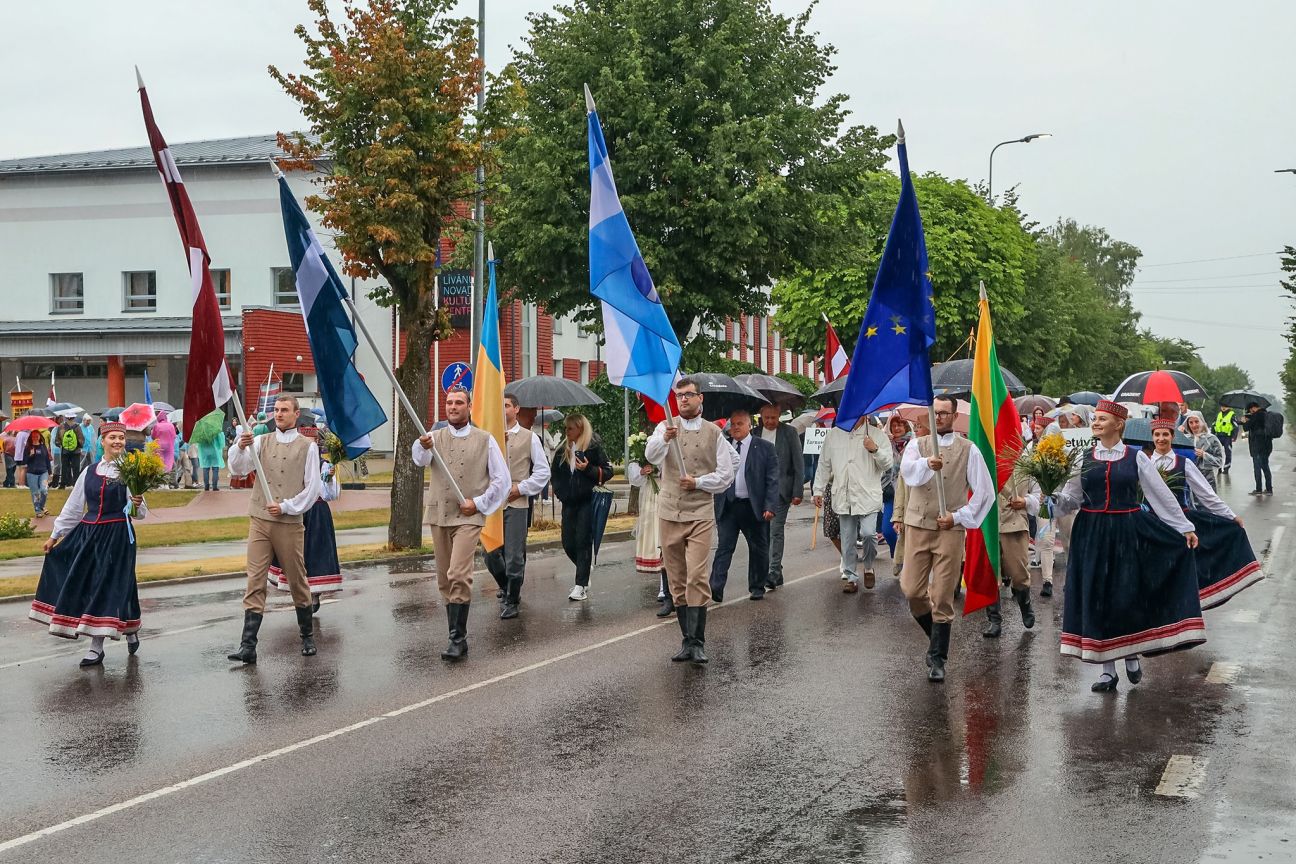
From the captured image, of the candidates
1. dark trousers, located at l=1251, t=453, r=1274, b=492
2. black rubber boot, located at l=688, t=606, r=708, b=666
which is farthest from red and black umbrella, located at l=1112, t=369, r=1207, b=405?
black rubber boot, located at l=688, t=606, r=708, b=666

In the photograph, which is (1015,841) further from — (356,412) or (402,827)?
(356,412)

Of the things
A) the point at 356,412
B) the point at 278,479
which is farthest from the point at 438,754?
the point at 356,412

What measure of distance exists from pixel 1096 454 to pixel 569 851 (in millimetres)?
5240

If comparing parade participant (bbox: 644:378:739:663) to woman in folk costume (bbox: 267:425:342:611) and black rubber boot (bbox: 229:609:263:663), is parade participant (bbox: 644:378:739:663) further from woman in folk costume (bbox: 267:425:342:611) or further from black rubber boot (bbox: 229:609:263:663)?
woman in folk costume (bbox: 267:425:342:611)

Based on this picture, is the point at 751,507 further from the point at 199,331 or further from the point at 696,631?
the point at 199,331

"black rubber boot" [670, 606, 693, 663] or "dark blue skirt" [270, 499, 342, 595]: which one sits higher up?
"dark blue skirt" [270, 499, 342, 595]

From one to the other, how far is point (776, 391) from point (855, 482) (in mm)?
1978

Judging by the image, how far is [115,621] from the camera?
420 inches

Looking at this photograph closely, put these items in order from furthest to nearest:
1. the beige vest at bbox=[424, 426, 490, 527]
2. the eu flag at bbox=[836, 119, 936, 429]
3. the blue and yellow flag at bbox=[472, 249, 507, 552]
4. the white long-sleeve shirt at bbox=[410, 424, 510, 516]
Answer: the blue and yellow flag at bbox=[472, 249, 507, 552], the beige vest at bbox=[424, 426, 490, 527], the white long-sleeve shirt at bbox=[410, 424, 510, 516], the eu flag at bbox=[836, 119, 936, 429]

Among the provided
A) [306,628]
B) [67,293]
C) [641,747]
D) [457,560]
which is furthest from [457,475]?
[67,293]

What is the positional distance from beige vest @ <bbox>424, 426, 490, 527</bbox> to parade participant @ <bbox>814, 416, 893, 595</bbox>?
4.93m

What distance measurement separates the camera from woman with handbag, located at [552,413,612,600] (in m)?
14.2

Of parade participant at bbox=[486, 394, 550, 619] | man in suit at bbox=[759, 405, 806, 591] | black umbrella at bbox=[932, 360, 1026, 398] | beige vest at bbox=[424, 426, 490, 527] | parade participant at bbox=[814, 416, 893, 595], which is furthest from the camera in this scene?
black umbrella at bbox=[932, 360, 1026, 398]

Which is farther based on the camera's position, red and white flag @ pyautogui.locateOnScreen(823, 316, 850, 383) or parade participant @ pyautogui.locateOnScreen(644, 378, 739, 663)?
red and white flag @ pyautogui.locateOnScreen(823, 316, 850, 383)
